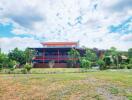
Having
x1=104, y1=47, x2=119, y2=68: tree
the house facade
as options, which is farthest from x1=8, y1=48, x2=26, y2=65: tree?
x1=104, y1=47, x2=119, y2=68: tree

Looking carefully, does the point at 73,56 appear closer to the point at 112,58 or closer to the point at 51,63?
the point at 51,63

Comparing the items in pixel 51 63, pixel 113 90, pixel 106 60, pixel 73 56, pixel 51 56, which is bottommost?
pixel 113 90

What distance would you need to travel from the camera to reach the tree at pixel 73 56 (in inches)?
3120

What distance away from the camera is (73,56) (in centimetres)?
8138

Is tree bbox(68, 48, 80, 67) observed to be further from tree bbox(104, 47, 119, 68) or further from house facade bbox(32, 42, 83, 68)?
tree bbox(104, 47, 119, 68)

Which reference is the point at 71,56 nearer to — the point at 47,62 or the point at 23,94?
the point at 47,62

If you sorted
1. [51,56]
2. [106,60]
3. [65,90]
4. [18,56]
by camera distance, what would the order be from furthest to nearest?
[51,56] → [18,56] → [106,60] → [65,90]

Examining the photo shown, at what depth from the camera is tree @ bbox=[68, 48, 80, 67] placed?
79250 millimetres

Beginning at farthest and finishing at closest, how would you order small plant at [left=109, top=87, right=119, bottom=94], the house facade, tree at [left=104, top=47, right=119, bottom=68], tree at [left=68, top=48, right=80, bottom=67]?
the house facade < tree at [left=68, top=48, right=80, bottom=67] < tree at [left=104, top=47, right=119, bottom=68] < small plant at [left=109, top=87, right=119, bottom=94]

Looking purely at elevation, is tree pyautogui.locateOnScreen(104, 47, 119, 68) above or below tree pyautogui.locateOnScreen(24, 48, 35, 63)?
below

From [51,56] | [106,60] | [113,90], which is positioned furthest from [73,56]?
[113,90]

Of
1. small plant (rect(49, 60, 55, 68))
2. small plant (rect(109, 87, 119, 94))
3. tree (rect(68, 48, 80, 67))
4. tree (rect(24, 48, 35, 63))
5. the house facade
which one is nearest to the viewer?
small plant (rect(109, 87, 119, 94))

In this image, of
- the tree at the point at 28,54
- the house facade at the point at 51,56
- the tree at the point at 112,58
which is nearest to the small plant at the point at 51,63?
the house facade at the point at 51,56

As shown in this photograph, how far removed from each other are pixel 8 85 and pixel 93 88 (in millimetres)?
7770
